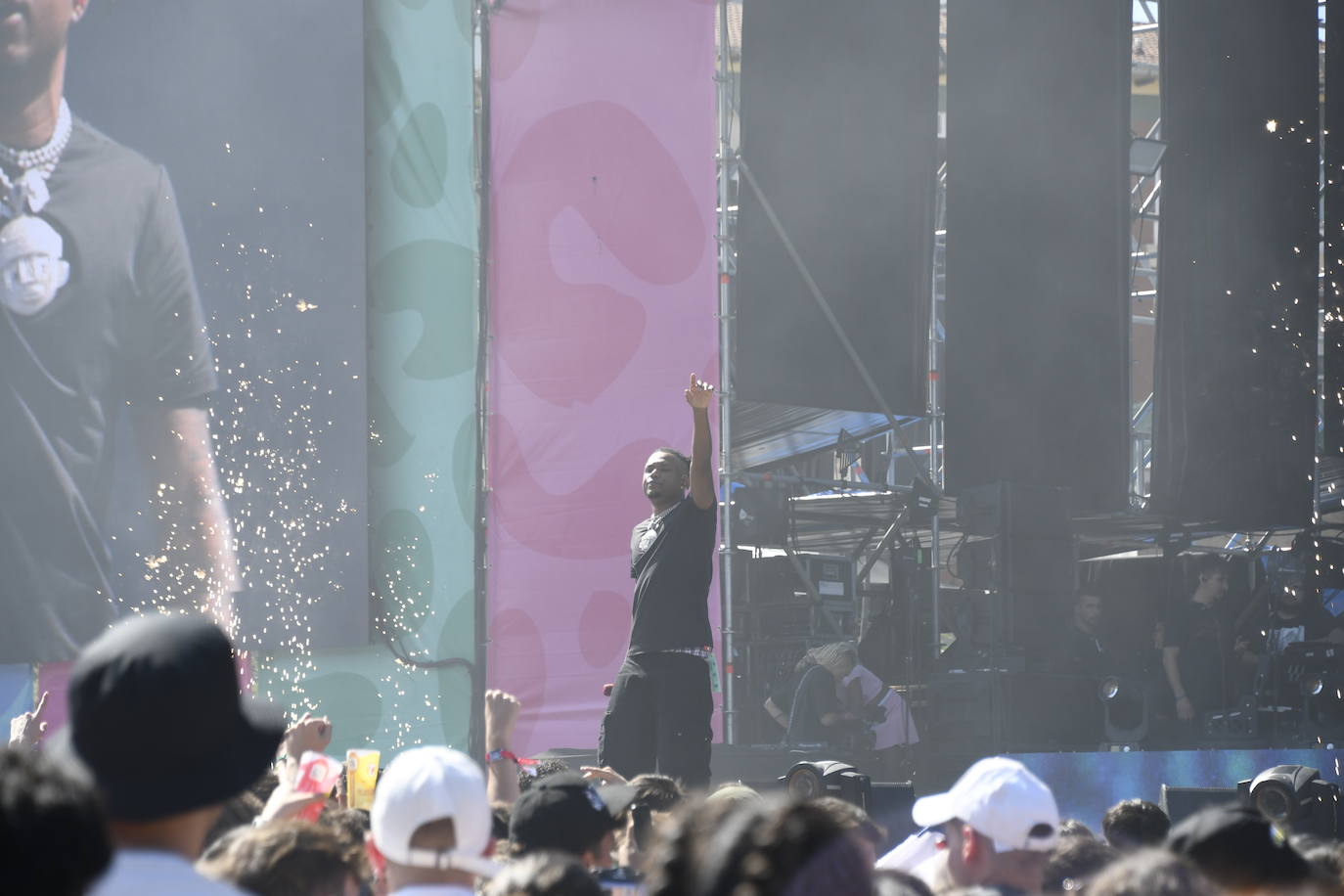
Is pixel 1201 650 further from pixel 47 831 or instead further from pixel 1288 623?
pixel 47 831

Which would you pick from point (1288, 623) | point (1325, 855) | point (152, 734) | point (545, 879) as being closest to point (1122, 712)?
point (1288, 623)

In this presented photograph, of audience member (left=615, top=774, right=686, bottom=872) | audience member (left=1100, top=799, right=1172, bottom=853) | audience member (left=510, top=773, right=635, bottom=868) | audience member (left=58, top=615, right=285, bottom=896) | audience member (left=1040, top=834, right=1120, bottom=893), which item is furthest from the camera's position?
audience member (left=1100, top=799, right=1172, bottom=853)

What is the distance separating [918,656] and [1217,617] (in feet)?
6.77

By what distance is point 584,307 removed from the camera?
31.9ft

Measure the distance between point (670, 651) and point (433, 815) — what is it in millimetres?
3111

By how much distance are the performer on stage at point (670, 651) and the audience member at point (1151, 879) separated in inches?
141

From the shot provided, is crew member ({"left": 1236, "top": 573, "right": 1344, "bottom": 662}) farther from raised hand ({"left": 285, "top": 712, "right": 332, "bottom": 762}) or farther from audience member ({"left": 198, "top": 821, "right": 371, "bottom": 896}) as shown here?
audience member ({"left": 198, "top": 821, "right": 371, "bottom": 896})

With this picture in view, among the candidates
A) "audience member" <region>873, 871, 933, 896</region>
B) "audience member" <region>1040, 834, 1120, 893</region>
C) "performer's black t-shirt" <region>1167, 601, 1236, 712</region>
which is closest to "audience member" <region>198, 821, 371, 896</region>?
"audience member" <region>873, 871, 933, 896</region>

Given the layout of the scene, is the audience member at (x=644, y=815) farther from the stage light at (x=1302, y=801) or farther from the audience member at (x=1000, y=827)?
the stage light at (x=1302, y=801)

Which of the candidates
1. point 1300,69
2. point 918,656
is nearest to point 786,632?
point 918,656

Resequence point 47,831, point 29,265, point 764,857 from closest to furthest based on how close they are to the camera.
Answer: point 47,831
point 764,857
point 29,265

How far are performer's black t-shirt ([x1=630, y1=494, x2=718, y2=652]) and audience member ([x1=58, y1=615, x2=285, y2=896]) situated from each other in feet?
12.5

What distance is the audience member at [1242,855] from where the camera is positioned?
2326mm

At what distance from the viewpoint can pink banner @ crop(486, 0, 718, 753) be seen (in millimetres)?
9555
